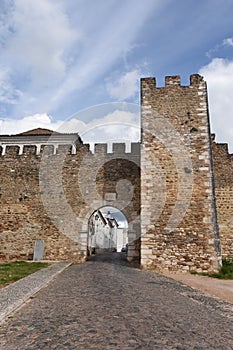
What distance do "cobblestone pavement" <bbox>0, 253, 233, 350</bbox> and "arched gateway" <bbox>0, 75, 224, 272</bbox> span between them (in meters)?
3.95

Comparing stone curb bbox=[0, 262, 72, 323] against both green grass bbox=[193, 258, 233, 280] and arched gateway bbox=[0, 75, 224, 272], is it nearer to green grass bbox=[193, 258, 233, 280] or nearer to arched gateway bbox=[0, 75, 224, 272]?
arched gateway bbox=[0, 75, 224, 272]

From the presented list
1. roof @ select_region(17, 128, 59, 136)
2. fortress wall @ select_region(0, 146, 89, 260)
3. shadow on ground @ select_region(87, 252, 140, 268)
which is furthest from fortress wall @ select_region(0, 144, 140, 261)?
roof @ select_region(17, 128, 59, 136)

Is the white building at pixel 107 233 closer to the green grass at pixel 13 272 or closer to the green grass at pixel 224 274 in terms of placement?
the green grass at pixel 13 272

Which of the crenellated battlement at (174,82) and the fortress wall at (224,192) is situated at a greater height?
the crenellated battlement at (174,82)

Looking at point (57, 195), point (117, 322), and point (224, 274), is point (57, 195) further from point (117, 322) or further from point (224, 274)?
point (117, 322)

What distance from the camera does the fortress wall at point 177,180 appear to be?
8609 millimetres

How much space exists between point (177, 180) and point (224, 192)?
363cm

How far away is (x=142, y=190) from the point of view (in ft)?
30.5

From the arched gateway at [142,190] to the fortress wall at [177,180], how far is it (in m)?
0.03

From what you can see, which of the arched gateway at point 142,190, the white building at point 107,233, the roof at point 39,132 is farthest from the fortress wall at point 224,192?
the white building at point 107,233

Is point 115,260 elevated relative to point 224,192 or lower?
lower

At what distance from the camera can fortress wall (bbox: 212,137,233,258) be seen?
11359 mm

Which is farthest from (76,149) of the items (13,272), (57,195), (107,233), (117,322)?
(107,233)

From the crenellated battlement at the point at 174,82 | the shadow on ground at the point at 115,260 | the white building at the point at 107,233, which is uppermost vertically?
the crenellated battlement at the point at 174,82
